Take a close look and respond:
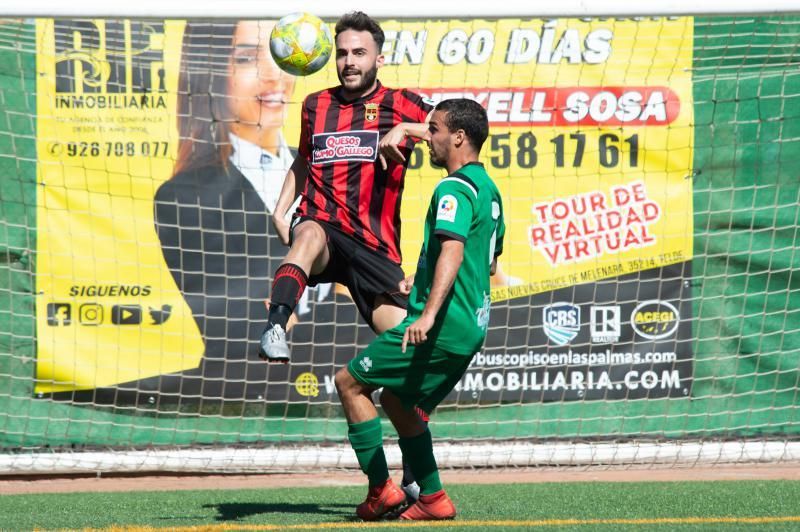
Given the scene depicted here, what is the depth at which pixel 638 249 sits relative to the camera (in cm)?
809

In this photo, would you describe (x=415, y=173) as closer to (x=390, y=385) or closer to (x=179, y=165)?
(x=179, y=165)

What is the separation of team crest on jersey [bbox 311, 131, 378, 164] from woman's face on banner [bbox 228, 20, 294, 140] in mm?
2599

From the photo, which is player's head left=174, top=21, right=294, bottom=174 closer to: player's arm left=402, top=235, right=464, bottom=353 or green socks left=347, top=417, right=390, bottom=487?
green socks left=347, top=417, right=390, bottom=487

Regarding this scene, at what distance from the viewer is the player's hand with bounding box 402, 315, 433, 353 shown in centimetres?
420

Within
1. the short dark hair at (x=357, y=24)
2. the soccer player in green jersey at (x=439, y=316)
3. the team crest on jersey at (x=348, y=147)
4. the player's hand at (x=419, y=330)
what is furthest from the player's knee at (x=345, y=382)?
the short dark hair at (x=357, y=24)

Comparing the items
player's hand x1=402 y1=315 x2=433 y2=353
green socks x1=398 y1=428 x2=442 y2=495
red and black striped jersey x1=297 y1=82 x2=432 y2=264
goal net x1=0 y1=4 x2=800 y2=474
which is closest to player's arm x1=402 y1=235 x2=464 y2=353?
player's hand x1=402 y1=315 x2=433 y2=353

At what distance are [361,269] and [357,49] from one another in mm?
1098

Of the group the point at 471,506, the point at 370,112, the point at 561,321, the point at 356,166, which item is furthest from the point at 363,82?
the point at 561,321

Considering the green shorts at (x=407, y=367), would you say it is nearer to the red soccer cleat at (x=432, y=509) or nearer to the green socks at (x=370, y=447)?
the green socks at (x=370, y=447)

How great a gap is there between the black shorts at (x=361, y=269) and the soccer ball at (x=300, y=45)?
0.76 meters

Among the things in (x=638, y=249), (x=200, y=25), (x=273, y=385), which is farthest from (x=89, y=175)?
(x=638, y=249)

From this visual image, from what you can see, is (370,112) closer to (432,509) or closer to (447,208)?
(447,208)

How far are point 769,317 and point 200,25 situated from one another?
15.5 feet

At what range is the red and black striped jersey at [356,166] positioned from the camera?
5320 mm
